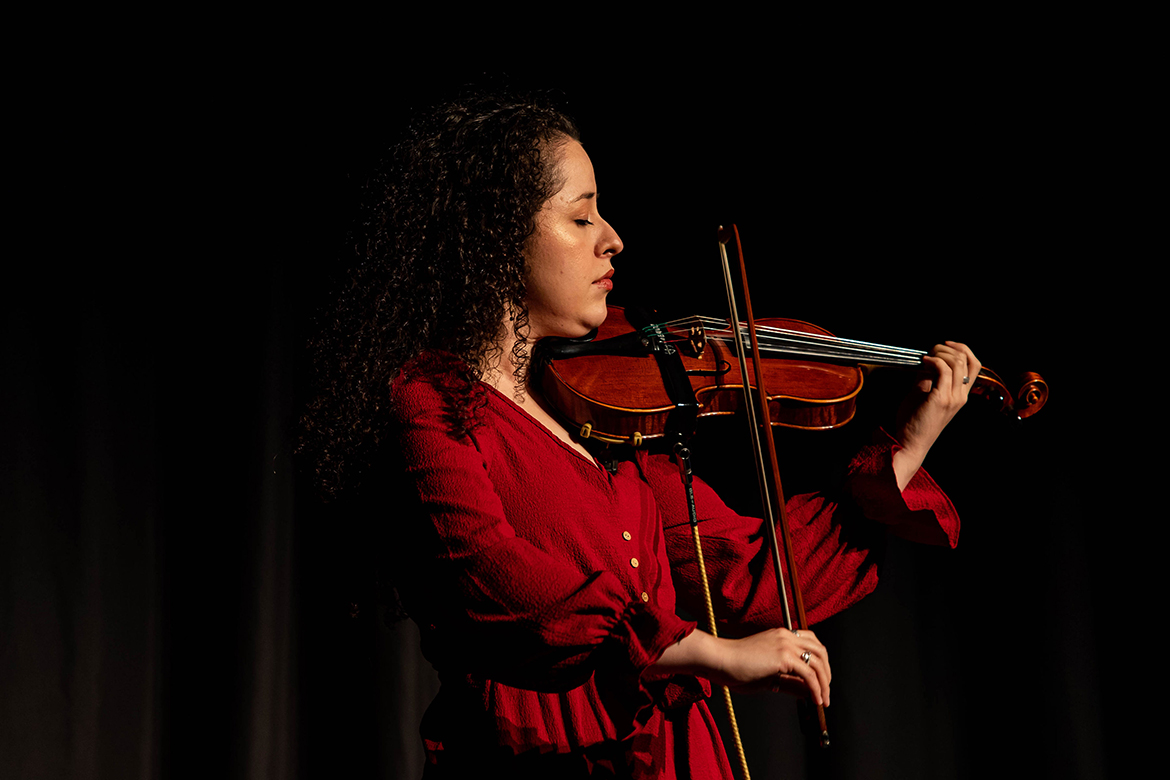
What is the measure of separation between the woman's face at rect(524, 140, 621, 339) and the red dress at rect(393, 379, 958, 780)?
174mm

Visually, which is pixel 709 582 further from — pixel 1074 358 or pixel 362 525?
pixel 1074 358

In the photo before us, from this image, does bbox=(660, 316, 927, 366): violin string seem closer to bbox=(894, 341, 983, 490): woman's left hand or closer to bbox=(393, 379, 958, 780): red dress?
bbox=(894, 341, 983, 490): woman's left hand

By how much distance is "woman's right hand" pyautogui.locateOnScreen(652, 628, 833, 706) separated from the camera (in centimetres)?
90

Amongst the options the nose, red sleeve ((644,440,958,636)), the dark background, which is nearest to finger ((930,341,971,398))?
red sleeve ((644,440,958,636))

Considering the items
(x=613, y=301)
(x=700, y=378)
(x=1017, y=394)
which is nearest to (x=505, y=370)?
(x=700, y=378)

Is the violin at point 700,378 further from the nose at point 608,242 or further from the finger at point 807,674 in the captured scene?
the finger at point 807,674

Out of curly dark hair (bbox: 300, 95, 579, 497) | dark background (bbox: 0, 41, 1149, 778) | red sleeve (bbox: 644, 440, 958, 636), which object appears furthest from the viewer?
dark background (bbox: 0, 41, 1149, 778)

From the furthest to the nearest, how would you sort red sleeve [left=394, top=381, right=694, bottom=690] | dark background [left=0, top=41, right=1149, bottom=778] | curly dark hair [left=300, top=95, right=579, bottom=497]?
dark background [left=0, top=41, right=1149, bottom=778], curly dark hair [left=300, top=95, right=579, bottom=497], red sleeve [left=394, top=381, right=694, bottom=690]

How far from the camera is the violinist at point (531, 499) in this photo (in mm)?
899

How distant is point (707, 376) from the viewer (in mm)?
1281

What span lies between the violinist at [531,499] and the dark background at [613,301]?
645 millimetres

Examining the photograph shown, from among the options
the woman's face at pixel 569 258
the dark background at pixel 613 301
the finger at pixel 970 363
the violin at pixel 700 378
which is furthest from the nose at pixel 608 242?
the dark background at pixel 613 301

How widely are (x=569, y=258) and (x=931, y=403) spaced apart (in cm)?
53

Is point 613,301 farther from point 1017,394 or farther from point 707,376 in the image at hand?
point 1017,394
